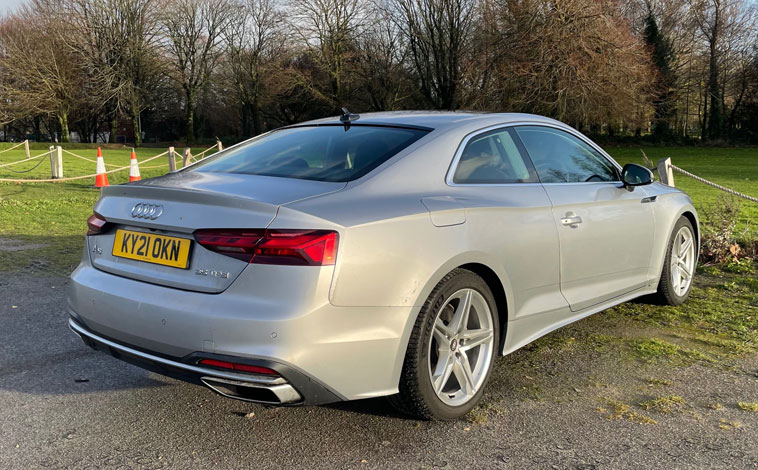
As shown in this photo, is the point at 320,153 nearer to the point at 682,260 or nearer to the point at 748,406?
the point at 748,406

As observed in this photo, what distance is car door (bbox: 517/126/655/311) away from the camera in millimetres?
3982

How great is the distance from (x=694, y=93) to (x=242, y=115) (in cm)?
3834

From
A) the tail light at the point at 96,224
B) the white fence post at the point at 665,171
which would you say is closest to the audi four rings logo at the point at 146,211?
the tail light at the point at 96,224

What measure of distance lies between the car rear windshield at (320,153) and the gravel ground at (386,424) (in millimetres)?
1234

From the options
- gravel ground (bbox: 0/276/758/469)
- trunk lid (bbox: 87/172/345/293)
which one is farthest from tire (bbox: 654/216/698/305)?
trunk lid (bbox: 87/172/345/293)

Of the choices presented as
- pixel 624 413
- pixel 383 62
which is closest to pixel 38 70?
pixel 383 62

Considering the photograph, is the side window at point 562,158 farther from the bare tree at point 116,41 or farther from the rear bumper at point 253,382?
the bare tree at point 116,41

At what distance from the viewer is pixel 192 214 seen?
2854 mm

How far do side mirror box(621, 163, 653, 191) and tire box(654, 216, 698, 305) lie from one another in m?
0.76

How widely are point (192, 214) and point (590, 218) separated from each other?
2500 mm

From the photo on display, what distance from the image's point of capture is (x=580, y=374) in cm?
390

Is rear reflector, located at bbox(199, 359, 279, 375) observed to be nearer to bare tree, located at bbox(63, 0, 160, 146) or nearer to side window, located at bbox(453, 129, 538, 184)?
side window, located at bbox(453, 129, 538, 184)

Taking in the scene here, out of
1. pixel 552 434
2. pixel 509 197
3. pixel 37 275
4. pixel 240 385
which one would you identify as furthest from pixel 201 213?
pixel 37 275

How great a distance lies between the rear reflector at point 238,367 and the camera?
264 cm
